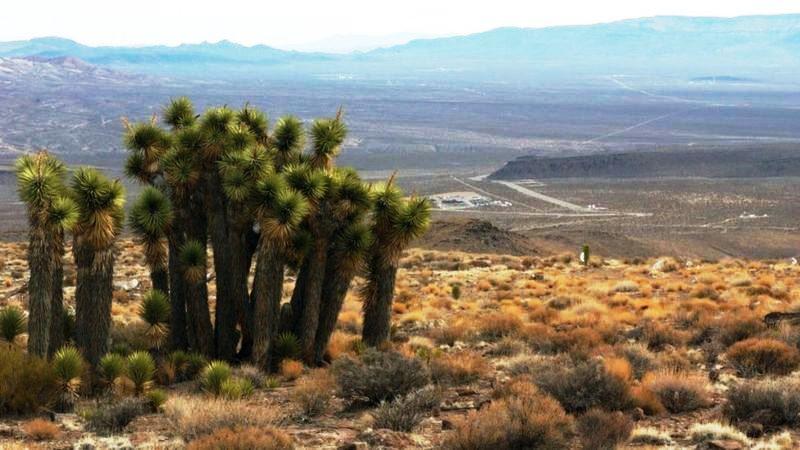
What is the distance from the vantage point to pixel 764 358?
47.1 feet

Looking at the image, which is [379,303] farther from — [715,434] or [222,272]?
[715,434]

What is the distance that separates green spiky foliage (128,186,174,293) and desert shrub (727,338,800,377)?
9.64 metres

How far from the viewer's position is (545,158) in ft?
382

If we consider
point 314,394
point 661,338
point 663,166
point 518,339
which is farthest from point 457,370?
point 663,166

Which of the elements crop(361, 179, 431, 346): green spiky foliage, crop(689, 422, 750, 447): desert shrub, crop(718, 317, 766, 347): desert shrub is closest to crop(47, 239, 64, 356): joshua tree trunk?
crop(361, 179, 431, 346): green spiky foliage

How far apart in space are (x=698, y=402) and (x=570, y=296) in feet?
39.4

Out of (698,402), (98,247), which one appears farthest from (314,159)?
(698,402)

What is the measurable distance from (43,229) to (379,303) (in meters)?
6.16

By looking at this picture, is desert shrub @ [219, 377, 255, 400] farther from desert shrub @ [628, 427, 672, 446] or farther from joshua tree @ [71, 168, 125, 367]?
desert shrub @ [628, 427, 672, 446]

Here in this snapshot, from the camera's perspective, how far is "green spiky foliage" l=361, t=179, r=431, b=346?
1650 centimetres

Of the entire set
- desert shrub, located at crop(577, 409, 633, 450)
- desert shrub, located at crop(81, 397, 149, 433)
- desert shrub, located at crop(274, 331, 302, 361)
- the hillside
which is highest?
desert shrub, located at crop(577, 409, 633, 450)

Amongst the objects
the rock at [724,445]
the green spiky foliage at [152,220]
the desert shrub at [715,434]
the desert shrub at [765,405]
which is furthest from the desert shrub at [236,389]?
the desert shrub at [765,405]

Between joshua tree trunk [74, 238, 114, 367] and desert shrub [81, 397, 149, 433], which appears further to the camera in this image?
joshua tree trunk [74, 238, 114, 367]

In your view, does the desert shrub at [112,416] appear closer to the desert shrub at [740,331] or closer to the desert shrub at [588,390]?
the desert shrub at [588,390]
